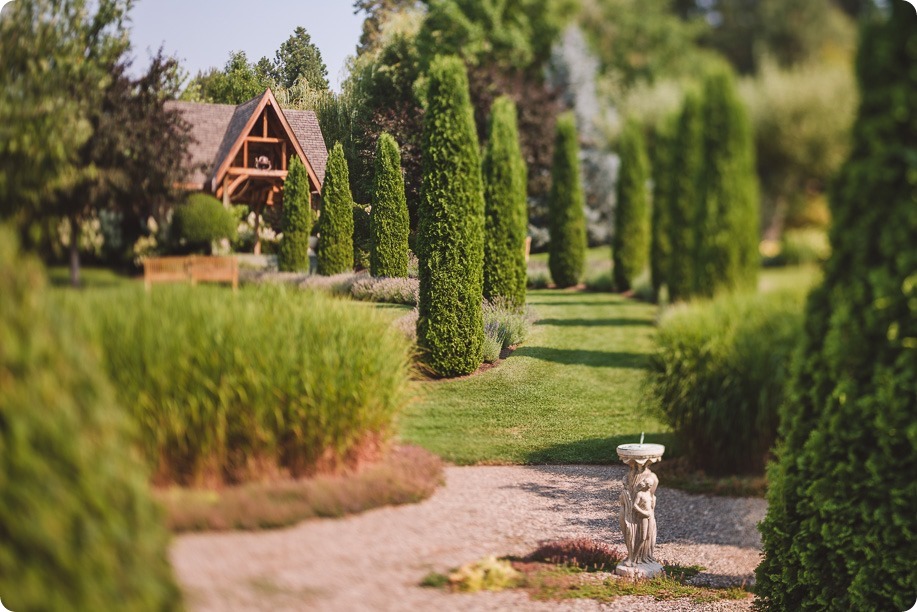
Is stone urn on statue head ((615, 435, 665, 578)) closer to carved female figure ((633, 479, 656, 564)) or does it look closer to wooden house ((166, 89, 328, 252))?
carved female figure ((633, 479, 656, 564))

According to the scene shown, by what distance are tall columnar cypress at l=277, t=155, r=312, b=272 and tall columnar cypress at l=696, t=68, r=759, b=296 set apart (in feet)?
23.8

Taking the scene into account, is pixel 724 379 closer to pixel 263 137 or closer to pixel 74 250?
pixel 263 137

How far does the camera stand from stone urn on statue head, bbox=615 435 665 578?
7.89 metres

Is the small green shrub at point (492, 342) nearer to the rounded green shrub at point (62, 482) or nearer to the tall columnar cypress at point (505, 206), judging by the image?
the tall columnar cypress at point (505, 206)

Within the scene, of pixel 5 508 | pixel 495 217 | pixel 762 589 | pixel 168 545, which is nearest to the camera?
pixel 5 508

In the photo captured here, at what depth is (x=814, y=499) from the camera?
23.3ft

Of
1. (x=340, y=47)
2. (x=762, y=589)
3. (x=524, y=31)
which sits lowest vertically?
(x=762, y=589)

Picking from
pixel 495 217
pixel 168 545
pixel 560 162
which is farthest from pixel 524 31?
pixel 168 545

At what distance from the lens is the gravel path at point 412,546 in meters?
4.23

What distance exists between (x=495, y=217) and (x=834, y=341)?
3.18 m

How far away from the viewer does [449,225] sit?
22.2ft

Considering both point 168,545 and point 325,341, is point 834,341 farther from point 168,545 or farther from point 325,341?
point 168,545

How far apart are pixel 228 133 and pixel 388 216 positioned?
4.94 ft

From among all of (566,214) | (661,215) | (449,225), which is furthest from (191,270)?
(661,215)
